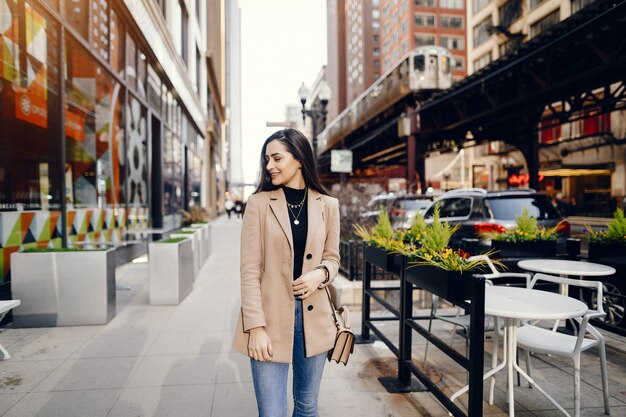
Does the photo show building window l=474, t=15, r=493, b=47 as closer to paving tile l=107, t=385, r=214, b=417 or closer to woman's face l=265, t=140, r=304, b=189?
paving tile l=107, t=385, r=214, b=417

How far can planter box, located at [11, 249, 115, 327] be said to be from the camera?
17.4ft

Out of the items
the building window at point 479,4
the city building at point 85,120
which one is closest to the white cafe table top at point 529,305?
the city building at point 85,120

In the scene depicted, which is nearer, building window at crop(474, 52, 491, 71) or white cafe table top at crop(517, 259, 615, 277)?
white cafe table top at crop(517, 259, 615, 277)

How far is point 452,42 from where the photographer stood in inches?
2808

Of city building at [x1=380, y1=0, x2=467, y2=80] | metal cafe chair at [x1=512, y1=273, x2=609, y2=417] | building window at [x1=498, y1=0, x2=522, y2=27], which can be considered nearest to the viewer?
metal cafe chair at [x1=512, y1=273, x2=609, y2=417]

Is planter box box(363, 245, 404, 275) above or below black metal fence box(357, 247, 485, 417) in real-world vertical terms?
above

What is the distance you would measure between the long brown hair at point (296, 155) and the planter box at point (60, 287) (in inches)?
163

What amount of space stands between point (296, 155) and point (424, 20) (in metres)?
76.5

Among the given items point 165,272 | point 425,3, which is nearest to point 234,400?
point 165,272

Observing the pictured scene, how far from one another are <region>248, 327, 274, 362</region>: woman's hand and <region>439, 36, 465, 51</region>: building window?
7727 cm

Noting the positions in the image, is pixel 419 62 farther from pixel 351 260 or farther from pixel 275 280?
pixel 275 280

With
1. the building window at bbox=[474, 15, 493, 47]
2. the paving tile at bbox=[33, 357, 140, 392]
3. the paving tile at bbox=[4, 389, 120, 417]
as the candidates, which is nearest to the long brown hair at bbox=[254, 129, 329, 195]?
the paving tile at bbox=[4, 389, 120, 417]

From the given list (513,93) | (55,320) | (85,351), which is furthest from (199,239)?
(513,93)

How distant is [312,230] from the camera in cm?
209
